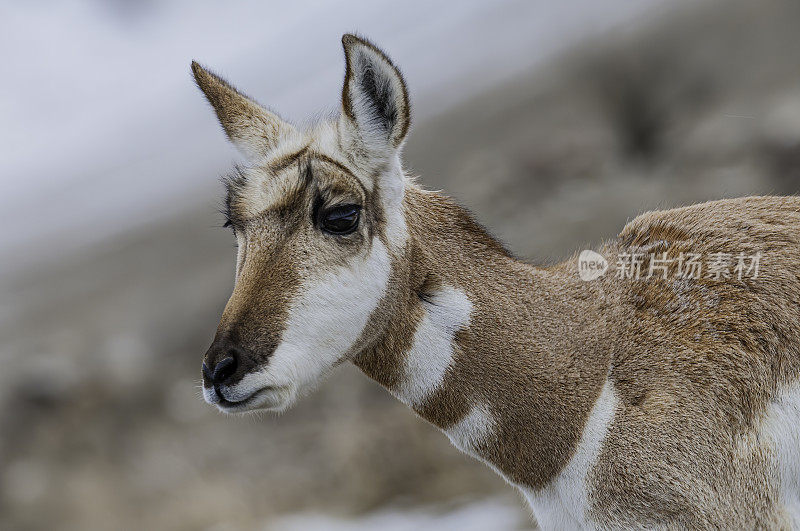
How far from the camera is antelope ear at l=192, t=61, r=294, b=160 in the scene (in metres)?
4.60

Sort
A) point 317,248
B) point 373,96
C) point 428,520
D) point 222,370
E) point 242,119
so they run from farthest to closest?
point 428,520 → point 242,119 → point 373,96 → point 317,248 → point 222,370

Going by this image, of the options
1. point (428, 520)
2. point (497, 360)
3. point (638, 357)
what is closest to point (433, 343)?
point (497, 360)

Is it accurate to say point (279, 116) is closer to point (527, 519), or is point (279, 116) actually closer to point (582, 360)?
point (582, 360)

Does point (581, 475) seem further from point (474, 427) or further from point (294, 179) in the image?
point (294, 179)

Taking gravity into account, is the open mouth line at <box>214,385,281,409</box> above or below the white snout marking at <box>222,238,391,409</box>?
below

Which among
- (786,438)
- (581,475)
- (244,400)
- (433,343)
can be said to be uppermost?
(244,400)

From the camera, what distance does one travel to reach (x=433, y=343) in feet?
13.4

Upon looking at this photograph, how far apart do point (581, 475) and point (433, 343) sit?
938mm

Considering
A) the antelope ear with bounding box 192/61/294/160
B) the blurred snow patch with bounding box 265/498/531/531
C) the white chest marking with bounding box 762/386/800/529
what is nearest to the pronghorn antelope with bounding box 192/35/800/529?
the white chest marking with bounding box 762/386/800/529

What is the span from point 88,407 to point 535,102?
48.2ft

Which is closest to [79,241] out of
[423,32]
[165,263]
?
[165,263]

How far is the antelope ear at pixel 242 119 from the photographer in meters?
4.60

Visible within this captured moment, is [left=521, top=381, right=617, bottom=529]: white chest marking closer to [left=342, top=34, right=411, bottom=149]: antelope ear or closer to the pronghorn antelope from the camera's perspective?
the pronghorn antelope

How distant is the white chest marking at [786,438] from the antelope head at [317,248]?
6.08ft
